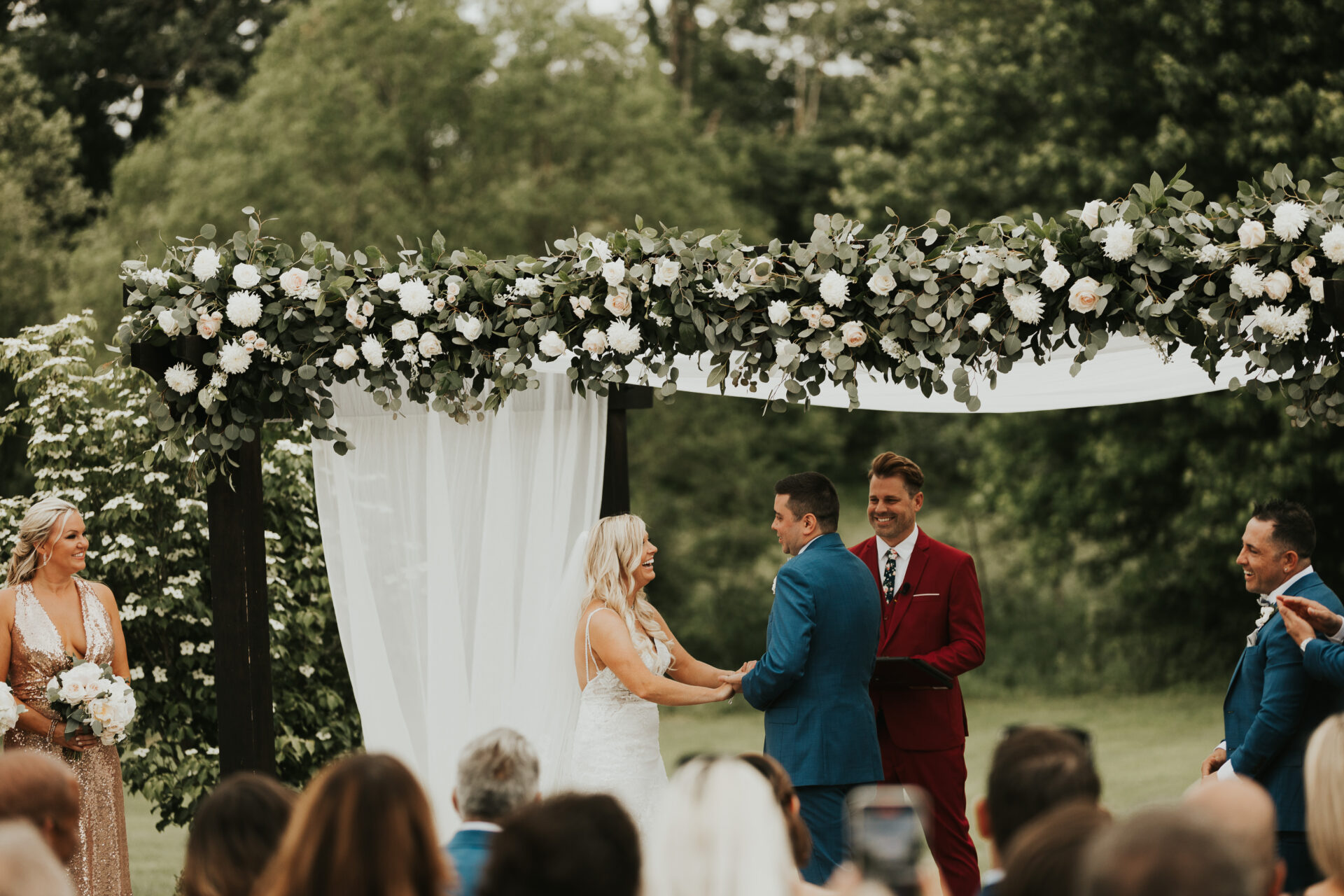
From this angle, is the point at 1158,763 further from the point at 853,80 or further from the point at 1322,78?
the point at 853,80

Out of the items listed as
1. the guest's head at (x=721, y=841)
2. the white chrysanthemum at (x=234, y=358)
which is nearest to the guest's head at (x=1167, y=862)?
the guest's head at (x=721, y=841)

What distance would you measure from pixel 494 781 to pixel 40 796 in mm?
963

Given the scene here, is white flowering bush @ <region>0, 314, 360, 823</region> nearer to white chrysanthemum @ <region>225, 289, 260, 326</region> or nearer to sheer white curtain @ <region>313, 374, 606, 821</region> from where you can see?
sheer white curtain @ <region>313, 374, 606, 821</region>

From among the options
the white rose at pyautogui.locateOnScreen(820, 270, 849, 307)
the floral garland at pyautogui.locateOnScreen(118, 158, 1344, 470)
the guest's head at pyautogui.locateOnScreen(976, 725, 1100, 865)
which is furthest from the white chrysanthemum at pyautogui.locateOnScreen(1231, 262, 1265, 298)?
the guest's head at pyautogui.locateOnScreen(976, 725, 1100, 865)

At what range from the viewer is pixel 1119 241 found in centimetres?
421

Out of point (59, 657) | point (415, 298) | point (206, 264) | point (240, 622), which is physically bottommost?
point (59, 657)

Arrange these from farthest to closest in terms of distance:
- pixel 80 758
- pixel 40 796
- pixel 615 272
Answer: pixel 80 758, pixel 615 272, pixel 40 796

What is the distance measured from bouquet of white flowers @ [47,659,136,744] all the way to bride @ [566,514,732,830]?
5.83 ft

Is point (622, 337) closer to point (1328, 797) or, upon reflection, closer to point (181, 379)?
point (181, 379)

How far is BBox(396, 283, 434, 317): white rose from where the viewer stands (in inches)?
183

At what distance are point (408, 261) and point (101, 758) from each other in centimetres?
233

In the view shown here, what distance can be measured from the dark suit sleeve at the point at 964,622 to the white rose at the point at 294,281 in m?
2.77

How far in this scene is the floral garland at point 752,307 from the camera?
4.25 meters

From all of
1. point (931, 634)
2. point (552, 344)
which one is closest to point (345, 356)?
point (552, 344)
